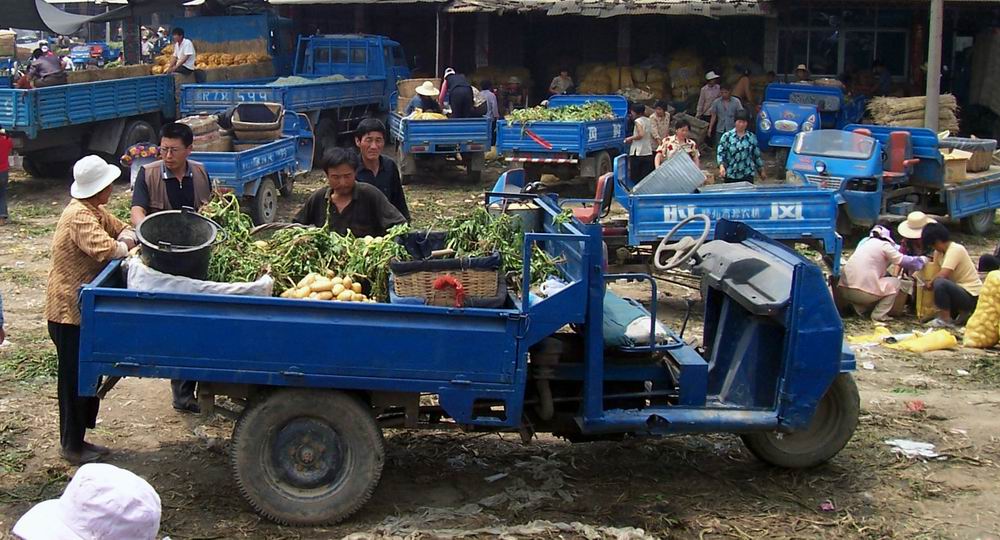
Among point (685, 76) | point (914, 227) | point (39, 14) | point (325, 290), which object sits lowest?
point (914, 227)

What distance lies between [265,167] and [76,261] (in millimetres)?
8578

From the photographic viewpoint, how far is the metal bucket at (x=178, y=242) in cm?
526

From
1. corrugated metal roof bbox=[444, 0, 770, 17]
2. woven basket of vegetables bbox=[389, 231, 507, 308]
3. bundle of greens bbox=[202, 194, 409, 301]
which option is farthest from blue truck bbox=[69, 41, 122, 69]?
woven basket of vegetables bbox=[389, 231, 507, 308]

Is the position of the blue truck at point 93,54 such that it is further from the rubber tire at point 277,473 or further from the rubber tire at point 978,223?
the rubber tire at point 277,473

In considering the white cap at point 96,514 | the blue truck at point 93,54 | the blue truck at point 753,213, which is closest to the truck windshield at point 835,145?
the blue truck at point 753,213

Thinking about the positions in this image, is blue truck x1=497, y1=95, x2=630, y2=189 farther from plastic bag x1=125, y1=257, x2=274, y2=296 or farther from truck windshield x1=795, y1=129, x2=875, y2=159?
plastic bag x1=125, y1=257, x2=274, y2=296

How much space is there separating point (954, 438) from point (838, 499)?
1.41 m

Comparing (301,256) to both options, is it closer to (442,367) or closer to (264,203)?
(442,367)

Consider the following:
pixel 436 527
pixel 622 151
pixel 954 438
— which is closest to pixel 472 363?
pixel 436 527

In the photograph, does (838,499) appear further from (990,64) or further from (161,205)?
(990,64)

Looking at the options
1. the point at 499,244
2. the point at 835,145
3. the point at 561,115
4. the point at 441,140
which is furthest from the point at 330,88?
the point at 499,244

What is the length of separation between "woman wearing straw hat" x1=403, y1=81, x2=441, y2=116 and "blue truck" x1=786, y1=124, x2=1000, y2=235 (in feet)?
Result: 21.8

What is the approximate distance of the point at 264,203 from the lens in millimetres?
14422

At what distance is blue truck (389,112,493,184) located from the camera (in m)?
17.2
